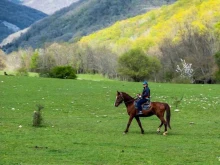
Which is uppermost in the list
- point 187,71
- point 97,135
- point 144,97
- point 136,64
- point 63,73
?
point 136,64

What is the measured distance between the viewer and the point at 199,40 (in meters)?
108

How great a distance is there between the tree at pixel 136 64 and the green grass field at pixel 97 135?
63.0 m

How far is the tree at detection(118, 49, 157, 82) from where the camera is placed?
97.6 m

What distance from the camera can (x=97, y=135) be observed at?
1931 centimetres

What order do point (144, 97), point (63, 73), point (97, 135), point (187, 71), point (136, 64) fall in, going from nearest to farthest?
point (97, 135), point (144, 97), point (63, 73), point (187, 71), point (136, 64)

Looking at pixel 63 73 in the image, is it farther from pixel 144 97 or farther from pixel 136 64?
pixel 144 97

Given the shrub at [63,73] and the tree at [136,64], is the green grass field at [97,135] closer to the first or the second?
the shrub at [63,73]

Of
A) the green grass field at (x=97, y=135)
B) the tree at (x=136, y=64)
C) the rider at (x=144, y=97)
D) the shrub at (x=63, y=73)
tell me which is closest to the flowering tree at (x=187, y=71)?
the tree at (x=136, y=64)

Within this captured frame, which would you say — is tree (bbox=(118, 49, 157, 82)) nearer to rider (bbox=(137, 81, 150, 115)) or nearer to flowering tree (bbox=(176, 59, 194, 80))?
flowering tree (bbox=(176, 59, 194, 80))

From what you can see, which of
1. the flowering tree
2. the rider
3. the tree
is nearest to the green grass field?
the rider

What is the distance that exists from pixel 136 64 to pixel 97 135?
79679mm

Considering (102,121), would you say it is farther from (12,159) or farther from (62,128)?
(12,159)

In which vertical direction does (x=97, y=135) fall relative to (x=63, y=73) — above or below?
below

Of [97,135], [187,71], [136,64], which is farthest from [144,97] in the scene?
[136,64]
